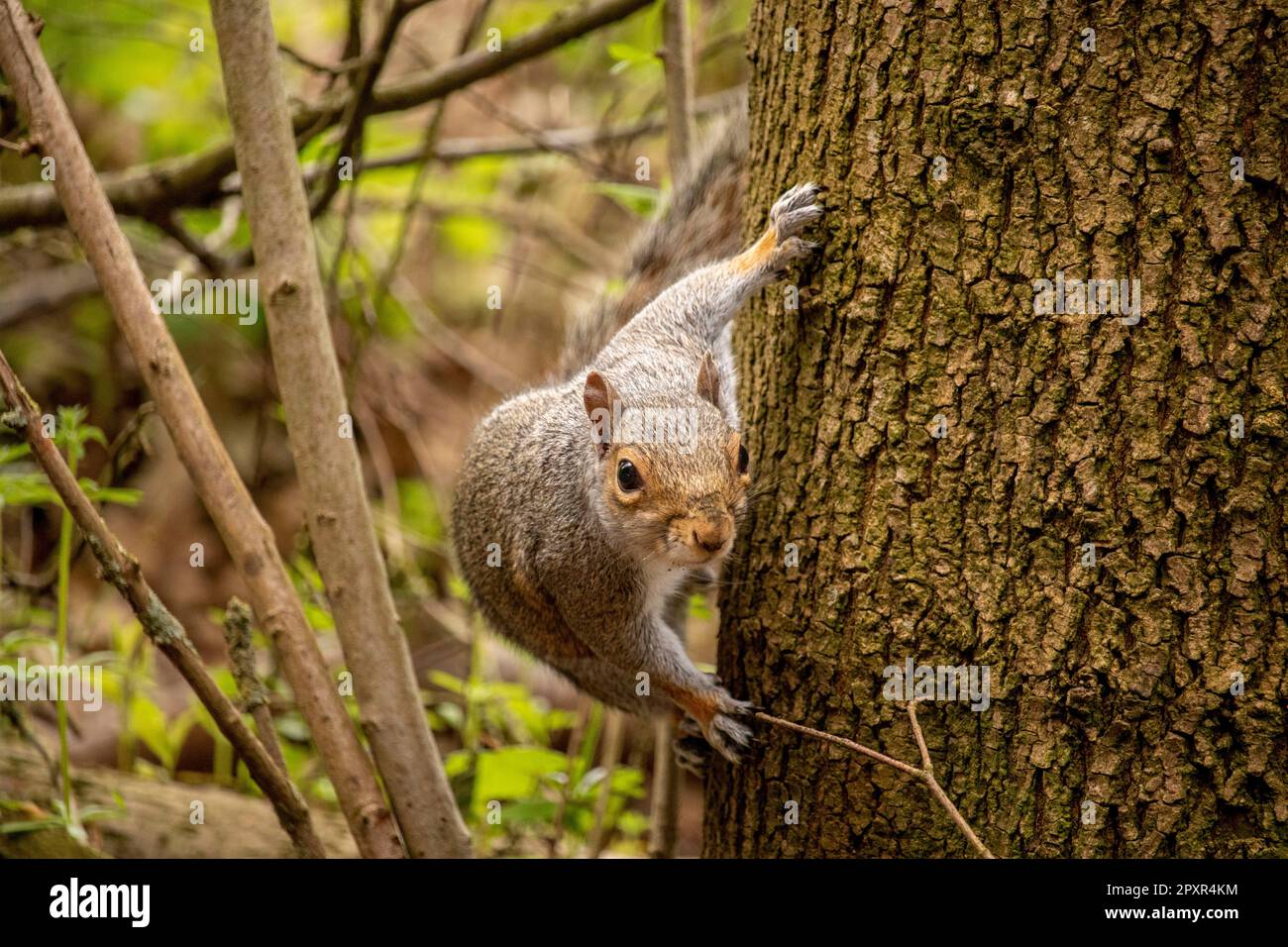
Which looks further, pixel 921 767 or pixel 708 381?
pixel 708 381

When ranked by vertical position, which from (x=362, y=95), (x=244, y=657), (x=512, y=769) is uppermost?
(x=362, y=95)

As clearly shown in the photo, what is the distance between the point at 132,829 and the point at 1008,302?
252 centimetres

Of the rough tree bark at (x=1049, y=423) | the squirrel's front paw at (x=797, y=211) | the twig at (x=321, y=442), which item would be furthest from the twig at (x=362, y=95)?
the squirrel's front paw at (x=797, y=211)

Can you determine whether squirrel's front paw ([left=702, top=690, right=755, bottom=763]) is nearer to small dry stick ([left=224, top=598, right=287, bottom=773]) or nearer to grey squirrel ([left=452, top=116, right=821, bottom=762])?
grey squirrel ([left=452, top=116, right=821, bottom=762])

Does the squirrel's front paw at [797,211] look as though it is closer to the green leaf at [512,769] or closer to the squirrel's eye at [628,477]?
the squirrel's eye at [628,477]

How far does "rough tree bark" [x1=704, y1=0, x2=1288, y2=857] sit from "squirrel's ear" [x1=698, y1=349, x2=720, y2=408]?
0.71ft

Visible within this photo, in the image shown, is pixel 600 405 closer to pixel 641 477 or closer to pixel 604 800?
pixel 641 477

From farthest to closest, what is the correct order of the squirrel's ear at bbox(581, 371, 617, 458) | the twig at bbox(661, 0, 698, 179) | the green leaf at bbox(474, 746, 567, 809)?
the twig at bbox(661, 0, 698, 179), the green leaf at bbox(474, 746, 567, 809), the squirrel's ear at bbox(581, 371, 617, 458)

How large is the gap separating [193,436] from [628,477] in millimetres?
902

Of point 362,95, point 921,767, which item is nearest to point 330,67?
point 362,95

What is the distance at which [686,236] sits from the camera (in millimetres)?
2889

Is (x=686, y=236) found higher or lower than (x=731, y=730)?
higher

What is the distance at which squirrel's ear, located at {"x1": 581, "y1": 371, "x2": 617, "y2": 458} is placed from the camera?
215cm

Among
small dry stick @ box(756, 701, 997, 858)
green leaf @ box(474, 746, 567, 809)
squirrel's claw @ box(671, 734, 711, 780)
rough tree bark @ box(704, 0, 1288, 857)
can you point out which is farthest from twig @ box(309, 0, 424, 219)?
small dry stick @ box(756, 701, 997, 858)
